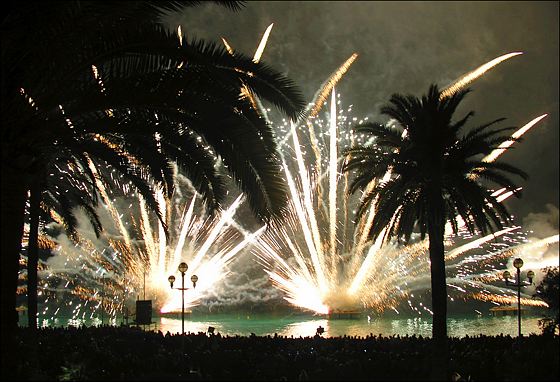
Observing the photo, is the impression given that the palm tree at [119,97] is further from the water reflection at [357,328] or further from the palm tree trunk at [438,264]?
the water reflection at [357,328]

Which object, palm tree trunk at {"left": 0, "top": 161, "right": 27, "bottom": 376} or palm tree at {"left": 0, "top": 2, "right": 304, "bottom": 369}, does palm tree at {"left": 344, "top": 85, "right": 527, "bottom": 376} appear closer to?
palm tree at {"left": 0, "top": 2, "right": 304, "bottom": 369}

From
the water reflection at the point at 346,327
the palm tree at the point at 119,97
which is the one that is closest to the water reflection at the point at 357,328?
the water reflection at the point at 346,327

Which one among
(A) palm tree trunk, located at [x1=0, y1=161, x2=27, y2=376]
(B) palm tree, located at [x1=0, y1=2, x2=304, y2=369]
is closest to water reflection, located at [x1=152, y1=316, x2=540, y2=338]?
(B) palm tree, located at [x1=0, y1=2, x2=304, y2=369]

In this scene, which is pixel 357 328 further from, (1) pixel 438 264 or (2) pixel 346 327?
(1) pixel 438 264

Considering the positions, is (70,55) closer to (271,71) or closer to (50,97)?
(50,97)

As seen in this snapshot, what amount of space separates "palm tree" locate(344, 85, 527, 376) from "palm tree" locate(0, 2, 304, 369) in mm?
9104

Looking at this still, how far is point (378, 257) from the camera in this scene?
123 ft

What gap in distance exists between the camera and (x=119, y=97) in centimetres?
1169

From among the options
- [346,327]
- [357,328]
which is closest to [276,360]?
[357,328]

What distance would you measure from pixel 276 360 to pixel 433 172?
39.0 ft

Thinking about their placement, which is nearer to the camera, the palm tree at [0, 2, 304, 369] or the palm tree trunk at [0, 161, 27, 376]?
the palm tree trunk at [0, 161, 27, 376]

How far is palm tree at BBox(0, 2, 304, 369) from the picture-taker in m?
10.1

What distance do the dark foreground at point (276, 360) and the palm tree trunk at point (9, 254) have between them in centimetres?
54

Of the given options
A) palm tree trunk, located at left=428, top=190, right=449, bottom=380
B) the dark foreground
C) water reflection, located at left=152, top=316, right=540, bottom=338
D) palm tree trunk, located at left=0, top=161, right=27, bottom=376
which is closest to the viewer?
palm tree trunk, located at left=0, top=161, right=27, bottom=376
